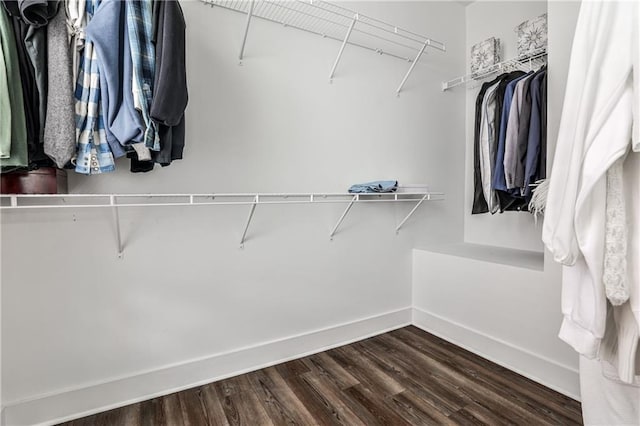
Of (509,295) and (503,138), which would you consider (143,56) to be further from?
(509,295)

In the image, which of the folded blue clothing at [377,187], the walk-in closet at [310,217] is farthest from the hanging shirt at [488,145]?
the folded blue clothing at [377,187]

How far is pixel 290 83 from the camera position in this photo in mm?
1892

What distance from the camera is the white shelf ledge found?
1.29 m

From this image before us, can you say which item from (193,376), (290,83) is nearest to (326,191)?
(290,83)

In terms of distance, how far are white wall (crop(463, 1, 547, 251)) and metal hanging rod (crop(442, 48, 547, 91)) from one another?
12cm

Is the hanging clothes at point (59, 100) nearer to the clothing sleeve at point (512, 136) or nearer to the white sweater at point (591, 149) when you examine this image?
the white sweater at point (591, 149)

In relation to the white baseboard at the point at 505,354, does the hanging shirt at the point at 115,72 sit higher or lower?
higher

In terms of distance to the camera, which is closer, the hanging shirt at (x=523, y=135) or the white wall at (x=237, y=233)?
the white wall at (x=237, y=233)

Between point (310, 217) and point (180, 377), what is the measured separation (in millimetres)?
1080

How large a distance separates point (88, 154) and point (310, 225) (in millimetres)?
1159

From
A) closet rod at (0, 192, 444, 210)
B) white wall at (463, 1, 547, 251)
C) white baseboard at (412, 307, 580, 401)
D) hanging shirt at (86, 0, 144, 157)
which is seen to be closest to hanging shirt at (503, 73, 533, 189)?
closet rod at (0, 192, 444, 210)

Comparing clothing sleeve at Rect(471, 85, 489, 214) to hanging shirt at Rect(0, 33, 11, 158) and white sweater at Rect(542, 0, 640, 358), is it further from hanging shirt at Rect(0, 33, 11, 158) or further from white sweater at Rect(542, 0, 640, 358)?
hanging shirt at Rect(0, 33, 11, 158)

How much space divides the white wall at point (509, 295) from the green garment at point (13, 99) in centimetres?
212

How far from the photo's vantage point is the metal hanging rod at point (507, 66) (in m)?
2.10
